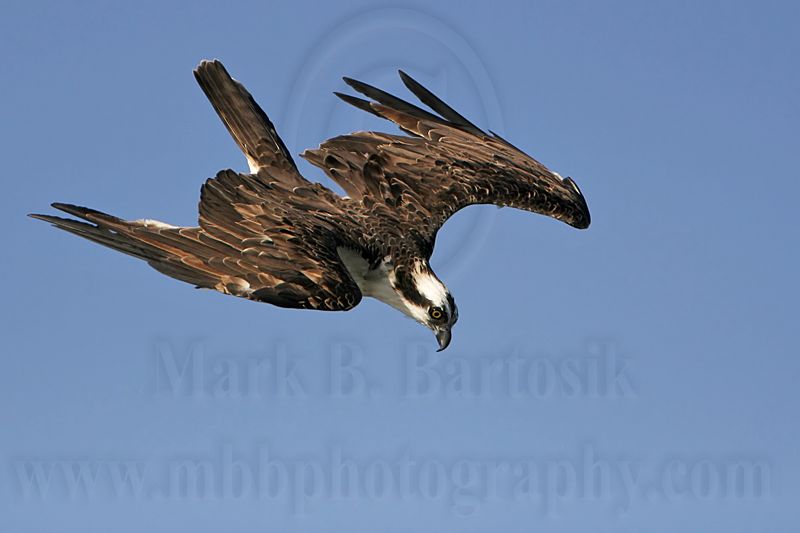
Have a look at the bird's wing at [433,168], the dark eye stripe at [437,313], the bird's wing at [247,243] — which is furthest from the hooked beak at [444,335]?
the bird's wing at [247,243]

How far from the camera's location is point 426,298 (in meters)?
18.9

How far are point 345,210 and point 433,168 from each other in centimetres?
200

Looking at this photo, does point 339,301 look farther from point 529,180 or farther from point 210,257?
point 529,180

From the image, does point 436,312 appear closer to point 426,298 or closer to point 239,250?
point 426,298

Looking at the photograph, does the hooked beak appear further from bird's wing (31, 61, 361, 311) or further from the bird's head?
bird's wing (31, 61, 361, 311)

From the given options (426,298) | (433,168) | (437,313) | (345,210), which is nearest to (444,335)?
(437,313)

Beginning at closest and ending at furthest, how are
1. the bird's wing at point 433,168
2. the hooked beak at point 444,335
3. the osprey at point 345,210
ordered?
1. the osprey at point 345,210
2. the hooked beak at point 444,335
3. the bird's wing at point 433,168

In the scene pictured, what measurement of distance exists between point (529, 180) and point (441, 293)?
10.1 feet

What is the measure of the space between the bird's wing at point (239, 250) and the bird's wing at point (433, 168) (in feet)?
7.26

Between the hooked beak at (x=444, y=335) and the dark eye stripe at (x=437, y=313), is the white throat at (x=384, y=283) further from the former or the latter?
the hooked beak at (x=444, y=335)

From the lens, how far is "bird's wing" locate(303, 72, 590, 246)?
66.5ft

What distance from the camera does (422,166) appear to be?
21.0m

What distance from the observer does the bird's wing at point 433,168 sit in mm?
20281

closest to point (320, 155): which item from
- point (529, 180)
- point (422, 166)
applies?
point (422, 166)
